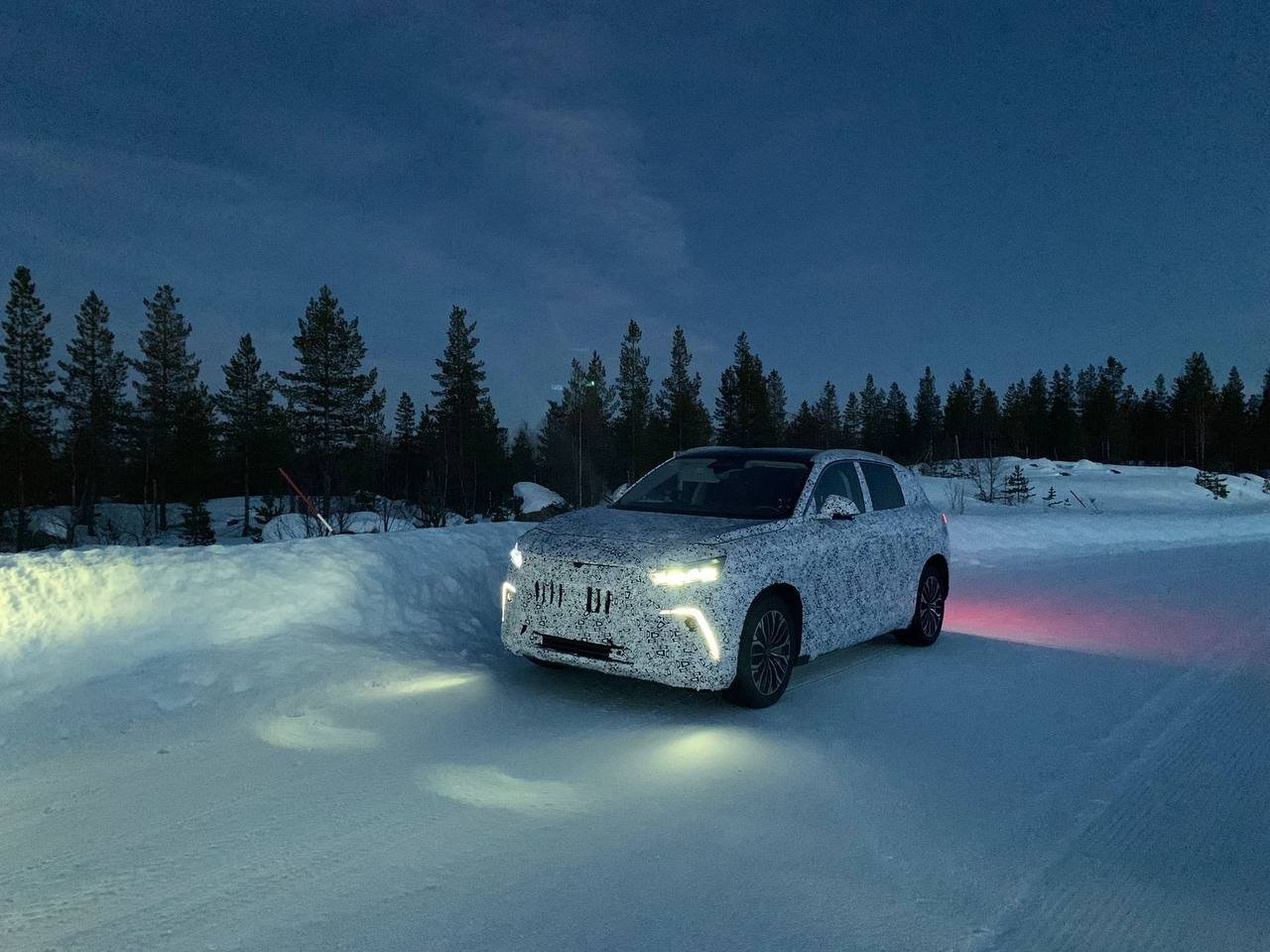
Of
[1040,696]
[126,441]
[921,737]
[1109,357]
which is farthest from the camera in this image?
[1109,357]

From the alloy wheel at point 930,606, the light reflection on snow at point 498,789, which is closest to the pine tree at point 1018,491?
the alloy wheel at point 930,606

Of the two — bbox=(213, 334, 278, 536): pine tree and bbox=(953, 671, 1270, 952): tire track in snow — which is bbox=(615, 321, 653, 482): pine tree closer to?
bbox=(213, 334, 278, 536): pine tree

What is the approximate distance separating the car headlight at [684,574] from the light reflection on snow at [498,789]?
1506 millimetres

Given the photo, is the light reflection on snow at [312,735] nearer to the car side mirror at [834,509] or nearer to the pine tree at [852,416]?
the car side mirror at [834,509]

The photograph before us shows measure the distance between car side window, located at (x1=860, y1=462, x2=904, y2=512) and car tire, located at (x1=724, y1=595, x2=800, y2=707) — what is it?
2.07 meters

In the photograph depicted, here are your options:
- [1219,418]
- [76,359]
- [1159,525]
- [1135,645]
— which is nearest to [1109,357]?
[1219,418]

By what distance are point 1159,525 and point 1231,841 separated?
23.4 metres

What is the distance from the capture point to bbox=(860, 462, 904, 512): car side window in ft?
25.9

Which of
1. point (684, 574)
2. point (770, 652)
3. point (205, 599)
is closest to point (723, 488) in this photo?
point (770, 652)

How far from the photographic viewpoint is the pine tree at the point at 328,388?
6322 centimetres

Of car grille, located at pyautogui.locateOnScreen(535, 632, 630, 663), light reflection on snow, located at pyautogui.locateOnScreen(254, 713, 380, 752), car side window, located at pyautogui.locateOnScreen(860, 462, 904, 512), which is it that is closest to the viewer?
light reflection on snow, located at pyautogui.locateOnScreen(254, 713, 380, 752)

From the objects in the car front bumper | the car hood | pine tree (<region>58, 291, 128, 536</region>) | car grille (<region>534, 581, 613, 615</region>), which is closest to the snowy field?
the car front bumper

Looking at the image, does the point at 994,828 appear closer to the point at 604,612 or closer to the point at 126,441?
the point at 604,612

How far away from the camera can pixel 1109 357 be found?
13638 centimetres
